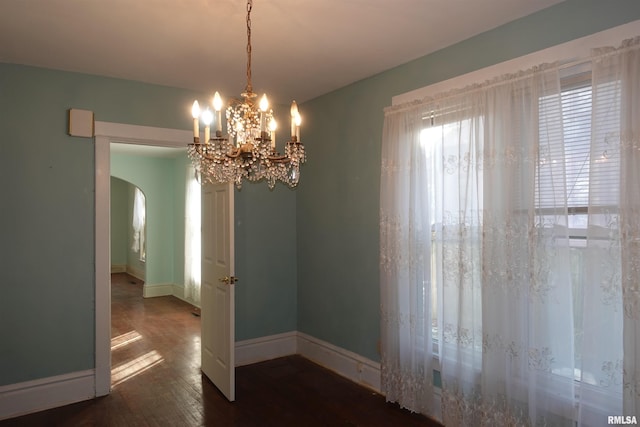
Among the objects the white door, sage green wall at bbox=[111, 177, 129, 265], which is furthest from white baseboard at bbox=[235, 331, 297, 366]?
sage green wall at bbox=[111, 177, 129, 265]

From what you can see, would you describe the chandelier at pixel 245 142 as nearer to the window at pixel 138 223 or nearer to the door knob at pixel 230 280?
the door knob at pixel 230 280

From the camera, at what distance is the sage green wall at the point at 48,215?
10.2 ft

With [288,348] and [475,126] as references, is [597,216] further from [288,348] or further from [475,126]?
[288,348]

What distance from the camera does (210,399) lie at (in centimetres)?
331

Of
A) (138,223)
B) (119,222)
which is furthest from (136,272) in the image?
(119,222)

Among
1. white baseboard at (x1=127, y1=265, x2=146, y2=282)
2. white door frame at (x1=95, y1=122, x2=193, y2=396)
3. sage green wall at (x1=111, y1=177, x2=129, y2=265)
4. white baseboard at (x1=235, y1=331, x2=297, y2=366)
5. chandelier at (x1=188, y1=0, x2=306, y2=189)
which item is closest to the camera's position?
chandelier at (x1=188, y1=0, x2=306, y2=189)

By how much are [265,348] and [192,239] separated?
10.8 ft

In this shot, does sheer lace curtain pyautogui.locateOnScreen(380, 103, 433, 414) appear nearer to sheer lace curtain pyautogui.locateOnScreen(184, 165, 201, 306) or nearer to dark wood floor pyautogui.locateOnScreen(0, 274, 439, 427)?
dark wood floor pyautogui.locateOnScreen(0, 274, 439, 427)

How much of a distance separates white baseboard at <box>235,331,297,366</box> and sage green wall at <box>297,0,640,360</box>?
8.5 inches

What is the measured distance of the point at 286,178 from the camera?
7.37 feet

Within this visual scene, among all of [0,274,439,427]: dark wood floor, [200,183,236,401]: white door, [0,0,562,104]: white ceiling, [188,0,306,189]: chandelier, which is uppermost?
[0,0,562,104]: white ceiling

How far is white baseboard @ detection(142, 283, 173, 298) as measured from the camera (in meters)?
7.51

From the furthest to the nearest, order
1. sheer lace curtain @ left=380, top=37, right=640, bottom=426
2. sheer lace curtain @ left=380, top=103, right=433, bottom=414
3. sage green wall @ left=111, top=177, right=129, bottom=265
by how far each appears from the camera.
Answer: sage green wall @ left=111, top=177, right=129, bottom=265 < sheer lace curtain @ left=380, top=103, right=433, bottom=414 < sheer lace curtain @ left=380, top=37, right=640, bottom=426

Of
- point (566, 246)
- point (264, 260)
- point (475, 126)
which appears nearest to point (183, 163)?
point (264, 260)
